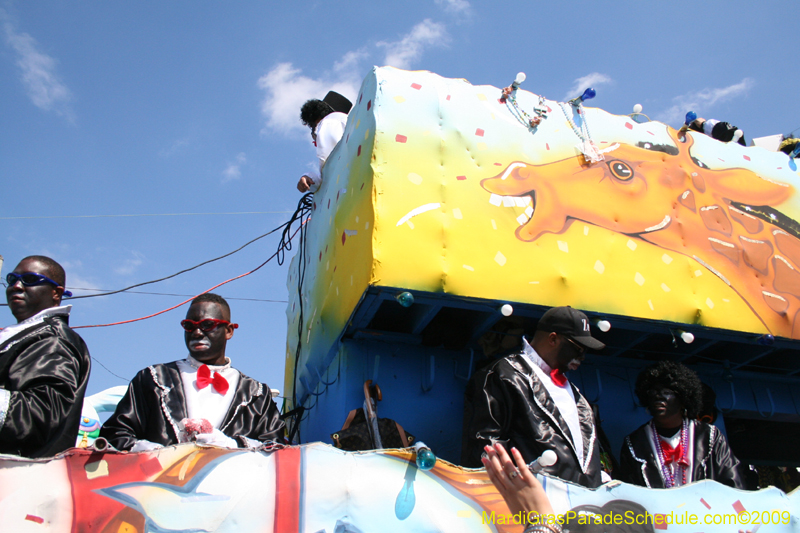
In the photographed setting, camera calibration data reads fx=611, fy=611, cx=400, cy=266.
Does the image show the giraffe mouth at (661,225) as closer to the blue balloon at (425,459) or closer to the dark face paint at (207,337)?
the blue balloon at (425,459)

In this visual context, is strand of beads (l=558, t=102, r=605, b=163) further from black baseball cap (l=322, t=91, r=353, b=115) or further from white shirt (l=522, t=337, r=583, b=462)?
black baseball cap (l=322, t=91, r=353, b=115)

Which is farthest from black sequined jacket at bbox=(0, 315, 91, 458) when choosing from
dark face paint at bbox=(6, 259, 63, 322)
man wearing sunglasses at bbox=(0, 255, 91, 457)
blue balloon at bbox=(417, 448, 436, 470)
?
blue balloon at bbox=(417, 448, 436, 470)

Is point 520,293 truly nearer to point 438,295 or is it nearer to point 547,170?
point 438,295

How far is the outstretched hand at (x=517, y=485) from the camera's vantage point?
5.76ft

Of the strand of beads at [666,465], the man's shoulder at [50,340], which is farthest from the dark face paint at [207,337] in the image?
the strand of beads at [666,465]

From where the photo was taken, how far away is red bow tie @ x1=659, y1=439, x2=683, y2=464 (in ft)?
12.6

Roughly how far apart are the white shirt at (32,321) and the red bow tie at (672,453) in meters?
3.60

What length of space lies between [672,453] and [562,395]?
95 centimetres

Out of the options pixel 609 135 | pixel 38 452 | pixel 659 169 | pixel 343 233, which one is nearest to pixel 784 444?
pixel 659 169

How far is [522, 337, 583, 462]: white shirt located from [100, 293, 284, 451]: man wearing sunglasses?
1.54 m

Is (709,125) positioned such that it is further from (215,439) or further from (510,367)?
(215,439)

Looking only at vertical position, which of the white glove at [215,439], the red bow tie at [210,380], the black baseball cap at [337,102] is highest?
the black baseball cap at [337,102]

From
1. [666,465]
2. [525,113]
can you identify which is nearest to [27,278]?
[525,113]

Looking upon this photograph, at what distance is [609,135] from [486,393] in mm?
2866
